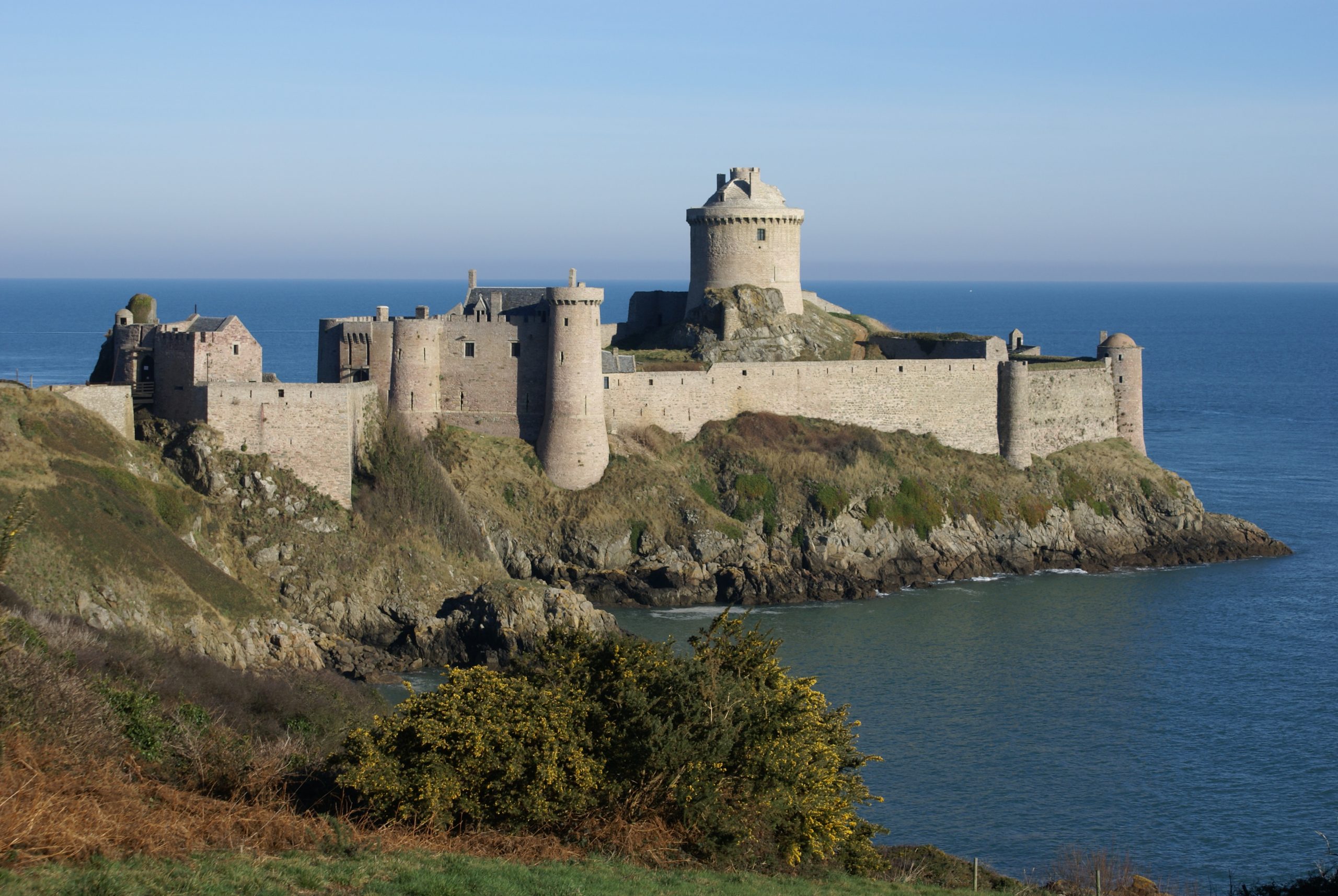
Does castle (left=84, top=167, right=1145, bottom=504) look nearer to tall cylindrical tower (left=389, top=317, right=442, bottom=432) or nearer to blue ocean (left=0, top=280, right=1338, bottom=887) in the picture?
tall cylindrical tower (left=389, top=317, right=442, bottom=432)

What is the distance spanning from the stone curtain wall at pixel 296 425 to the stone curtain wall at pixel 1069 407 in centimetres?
2695

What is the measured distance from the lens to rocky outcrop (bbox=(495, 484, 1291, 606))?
48.8m

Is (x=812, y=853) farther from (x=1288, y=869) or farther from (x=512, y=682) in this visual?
(x=1288, y=869)

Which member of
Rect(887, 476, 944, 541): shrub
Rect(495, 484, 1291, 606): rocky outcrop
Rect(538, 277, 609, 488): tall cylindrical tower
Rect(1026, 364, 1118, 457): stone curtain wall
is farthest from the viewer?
Rect(1026, 364, 1118, 457): stone curtain wall

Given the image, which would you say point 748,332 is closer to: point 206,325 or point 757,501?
point 757,501

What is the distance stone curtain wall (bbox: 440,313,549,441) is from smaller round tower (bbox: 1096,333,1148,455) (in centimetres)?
2421

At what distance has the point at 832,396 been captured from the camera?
57219 mm

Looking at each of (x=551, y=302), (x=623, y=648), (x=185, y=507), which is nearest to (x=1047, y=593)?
(x=551, y=302)

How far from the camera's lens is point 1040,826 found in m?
30.4

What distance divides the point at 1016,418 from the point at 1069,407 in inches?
115

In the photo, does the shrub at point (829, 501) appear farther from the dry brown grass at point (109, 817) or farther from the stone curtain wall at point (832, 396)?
the dry brown grass at point (109, 817)

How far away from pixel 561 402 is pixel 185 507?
1377cm

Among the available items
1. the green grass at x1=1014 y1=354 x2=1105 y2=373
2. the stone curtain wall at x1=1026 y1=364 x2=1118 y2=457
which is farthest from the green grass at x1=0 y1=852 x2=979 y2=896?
the green grass at x1=1014 y1=354 x2=1105 y2=373

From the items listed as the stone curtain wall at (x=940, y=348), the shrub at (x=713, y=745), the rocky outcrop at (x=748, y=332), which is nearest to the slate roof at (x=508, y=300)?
the rocky outcrop at (x=748, y=332)
